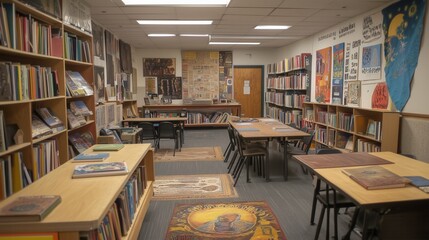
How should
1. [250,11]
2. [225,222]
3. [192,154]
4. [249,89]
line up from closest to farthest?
[225,222] < [250,11] < [192,154] < [249,89]

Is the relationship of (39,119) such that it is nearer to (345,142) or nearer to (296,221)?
(296,221)

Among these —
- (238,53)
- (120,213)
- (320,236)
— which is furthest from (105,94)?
(238,53)

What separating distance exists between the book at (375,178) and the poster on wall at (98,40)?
183 inches

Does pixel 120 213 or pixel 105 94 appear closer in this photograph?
pixel 120 213

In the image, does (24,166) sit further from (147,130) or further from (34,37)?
(147,130)

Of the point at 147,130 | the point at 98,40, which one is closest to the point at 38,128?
the point at 98,40

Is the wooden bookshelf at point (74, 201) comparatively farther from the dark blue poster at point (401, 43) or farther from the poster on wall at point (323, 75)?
the poster on wall at point (323, 75)

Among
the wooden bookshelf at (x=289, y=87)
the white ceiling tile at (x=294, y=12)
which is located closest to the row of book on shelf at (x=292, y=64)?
the wooden bookshelf at (x=289, y=87)

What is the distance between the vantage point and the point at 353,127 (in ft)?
16.6

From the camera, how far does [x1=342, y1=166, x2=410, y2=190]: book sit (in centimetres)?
203

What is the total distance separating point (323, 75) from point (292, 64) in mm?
1501

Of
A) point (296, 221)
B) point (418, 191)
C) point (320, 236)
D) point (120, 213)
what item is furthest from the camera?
point (296, 221)

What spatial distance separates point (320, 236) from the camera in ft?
9.46

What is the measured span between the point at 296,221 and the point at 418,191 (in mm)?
1457
